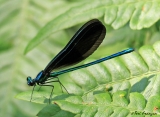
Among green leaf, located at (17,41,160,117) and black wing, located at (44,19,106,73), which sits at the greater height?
black wing, located at (44,19,106,73)

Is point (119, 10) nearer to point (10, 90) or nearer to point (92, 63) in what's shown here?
point (92, 63)

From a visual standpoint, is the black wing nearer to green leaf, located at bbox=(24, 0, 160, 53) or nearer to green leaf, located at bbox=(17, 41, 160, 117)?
green leaf, located at bbox=(24, 0, 160, 53)

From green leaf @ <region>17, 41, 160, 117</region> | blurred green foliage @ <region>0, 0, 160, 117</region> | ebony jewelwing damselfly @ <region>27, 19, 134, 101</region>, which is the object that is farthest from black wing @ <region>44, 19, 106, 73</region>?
blurred green foliage @ <region>0, 0, 160, 117</region>

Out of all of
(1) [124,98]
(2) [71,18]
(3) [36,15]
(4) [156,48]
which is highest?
(3) [36,15]

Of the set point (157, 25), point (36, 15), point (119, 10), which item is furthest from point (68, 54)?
point (36, 15)

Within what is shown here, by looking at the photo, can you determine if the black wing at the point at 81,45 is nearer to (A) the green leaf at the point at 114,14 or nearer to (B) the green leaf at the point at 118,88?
(A) the green leaf at the point at 114,14

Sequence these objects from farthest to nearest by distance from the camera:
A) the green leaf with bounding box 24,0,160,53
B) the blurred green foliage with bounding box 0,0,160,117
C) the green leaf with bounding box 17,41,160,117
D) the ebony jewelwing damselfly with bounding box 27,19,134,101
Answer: the blurred green foliage with bounding box 0,0,160,117, the ebony jewelwing damselfly with bounding box 27,19,134,101, the green leaf with bounding box 24,0,160,53, the green leaf with bounding box 17,41,160,117

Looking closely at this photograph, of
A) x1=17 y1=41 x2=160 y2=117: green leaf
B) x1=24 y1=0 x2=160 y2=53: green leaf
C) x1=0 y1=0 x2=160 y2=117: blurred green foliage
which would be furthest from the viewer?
x1=0 y1=0 x2=160 y2=117: blurred green foliage
